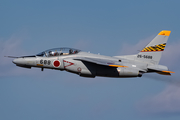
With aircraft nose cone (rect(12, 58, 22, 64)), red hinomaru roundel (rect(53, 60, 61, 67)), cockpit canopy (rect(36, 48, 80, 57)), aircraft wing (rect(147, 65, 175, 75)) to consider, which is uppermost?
cockpit canopy (rect(36, 48, 80, 57))

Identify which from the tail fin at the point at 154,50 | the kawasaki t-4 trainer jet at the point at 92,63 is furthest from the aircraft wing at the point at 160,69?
the tail fin at the point at 154,50

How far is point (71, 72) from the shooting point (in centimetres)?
2728

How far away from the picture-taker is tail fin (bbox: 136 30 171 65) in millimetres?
28656

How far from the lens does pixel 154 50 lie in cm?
2884

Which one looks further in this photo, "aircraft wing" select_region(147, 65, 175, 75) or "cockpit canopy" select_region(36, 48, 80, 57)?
"cockpit canopy" select_region(36, 48, 80, 57)

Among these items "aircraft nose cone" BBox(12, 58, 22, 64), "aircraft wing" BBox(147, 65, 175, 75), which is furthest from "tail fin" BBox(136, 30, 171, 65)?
"aircraft nose cone" BBox(12, 58, 22, 64)

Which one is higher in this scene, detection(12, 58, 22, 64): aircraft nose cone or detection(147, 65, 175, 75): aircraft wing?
detection(12, 58, 22, 64): aircraft nose cone

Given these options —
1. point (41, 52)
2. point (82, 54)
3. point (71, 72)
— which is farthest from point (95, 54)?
point (41, 52)

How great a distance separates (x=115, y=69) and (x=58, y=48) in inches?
250

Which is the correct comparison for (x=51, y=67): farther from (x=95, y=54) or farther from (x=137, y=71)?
(x=137, y=71)

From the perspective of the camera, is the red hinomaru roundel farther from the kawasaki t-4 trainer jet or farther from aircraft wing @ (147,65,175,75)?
aircraft wing @ (147,65,175,75)

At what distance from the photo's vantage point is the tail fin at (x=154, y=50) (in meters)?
28.7

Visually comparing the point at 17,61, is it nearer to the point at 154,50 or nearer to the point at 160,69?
the point at 154,50

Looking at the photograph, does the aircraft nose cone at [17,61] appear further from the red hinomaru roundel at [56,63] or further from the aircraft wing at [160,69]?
the aircraft wing at [160,69]
